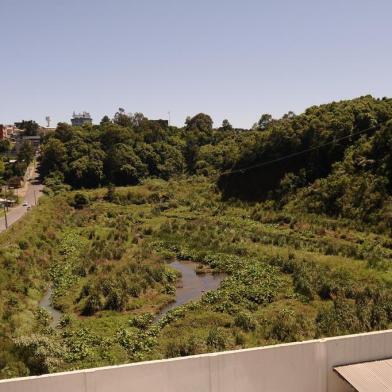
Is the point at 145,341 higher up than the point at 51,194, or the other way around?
the point at 51,194

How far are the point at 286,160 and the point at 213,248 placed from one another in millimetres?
18610

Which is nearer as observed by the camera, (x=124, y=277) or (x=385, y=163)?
(x=124, y=277)

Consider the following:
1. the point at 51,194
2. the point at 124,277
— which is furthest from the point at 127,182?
the point at 124,277

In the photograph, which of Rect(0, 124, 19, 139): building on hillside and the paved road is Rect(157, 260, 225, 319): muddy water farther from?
Rect(0, 124, 19, 139): building on hillside

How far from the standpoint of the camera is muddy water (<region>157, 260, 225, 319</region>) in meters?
22.0

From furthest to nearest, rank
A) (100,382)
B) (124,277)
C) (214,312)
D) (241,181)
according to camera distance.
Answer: (241,181) → (124,277) → (214,312) → (100,382)

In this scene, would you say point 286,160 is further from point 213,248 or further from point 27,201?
point 27,201

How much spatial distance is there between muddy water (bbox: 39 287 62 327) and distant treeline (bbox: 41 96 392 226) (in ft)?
72.8

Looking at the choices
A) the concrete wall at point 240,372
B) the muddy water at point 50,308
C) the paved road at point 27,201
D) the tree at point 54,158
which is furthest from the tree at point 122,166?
the concrete wall at point 240,372

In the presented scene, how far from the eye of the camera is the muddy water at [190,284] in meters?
22.0

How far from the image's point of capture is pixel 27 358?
44.5 ft

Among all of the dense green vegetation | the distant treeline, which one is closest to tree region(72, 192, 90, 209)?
the dense green vegetation

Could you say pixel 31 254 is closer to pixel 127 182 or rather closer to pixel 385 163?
pixel 385 163

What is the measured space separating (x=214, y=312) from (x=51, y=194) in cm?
3626
